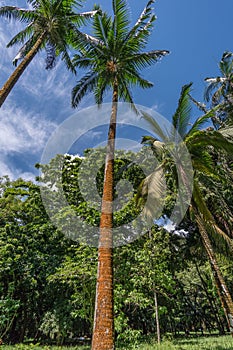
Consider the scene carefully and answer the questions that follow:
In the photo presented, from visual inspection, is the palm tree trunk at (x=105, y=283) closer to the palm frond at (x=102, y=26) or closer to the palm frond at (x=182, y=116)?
the palm frond at (x=182, y=116)

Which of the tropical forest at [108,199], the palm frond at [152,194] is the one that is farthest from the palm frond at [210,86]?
the palm frond at [152,194]

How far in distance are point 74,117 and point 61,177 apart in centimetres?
475

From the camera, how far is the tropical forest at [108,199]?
29.1ft

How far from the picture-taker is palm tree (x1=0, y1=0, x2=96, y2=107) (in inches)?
342

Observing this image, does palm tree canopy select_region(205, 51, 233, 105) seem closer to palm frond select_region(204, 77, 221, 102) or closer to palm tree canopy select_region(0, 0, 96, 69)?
palm frond select_region(204, 77, 221, 102)

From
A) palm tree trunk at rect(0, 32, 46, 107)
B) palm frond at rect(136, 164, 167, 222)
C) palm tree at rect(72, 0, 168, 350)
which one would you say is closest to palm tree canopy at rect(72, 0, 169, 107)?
palm tree at rect(72, 0, 168, 350)

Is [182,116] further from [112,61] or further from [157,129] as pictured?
[112,61]

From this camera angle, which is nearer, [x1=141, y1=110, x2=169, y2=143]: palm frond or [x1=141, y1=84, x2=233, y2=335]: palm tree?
[x1=141, y1=84, x2=233, y2=335]: palm tree

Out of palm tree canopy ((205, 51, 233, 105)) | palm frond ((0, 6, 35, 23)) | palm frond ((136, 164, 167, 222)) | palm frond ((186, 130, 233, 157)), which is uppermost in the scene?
palm tree canopy ((205, 51, 233, 105))

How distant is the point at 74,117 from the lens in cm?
1016

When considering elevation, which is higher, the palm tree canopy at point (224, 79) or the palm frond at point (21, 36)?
the palm tree canopy at point (224, 79)

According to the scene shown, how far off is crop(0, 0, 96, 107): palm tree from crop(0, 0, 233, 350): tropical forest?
36 millimetres

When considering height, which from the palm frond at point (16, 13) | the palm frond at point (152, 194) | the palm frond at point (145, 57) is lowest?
the palm frond at point (152, 194)

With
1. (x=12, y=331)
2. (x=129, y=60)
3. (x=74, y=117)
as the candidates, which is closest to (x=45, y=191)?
(x=74, y=117)
